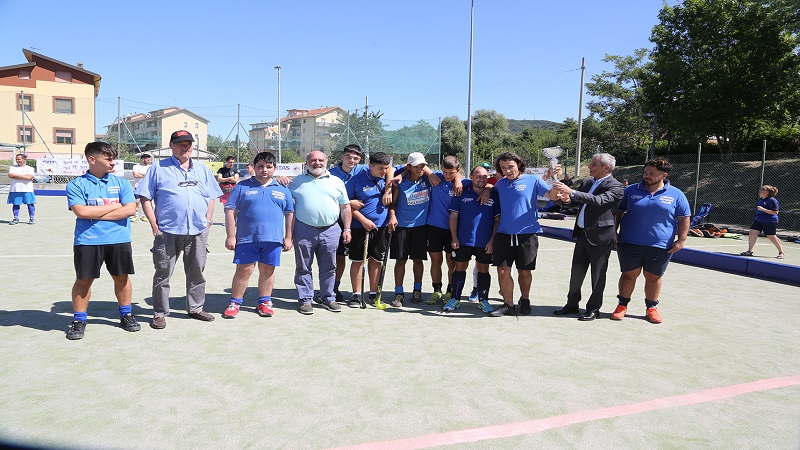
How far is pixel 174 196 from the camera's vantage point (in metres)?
5.31

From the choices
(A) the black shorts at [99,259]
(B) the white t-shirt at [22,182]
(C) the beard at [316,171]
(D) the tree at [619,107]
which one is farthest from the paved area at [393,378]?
(D) the tree at [619,107]

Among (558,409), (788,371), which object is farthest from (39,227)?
(788,371)

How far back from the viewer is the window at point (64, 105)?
154 ft

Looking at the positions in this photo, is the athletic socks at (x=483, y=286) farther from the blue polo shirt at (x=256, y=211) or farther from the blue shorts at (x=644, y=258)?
the blue polo shirt at (x=256, y=211)

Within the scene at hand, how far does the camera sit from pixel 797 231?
60.5ft

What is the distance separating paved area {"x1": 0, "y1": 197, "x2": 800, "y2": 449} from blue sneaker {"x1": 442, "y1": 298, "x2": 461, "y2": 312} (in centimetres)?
11

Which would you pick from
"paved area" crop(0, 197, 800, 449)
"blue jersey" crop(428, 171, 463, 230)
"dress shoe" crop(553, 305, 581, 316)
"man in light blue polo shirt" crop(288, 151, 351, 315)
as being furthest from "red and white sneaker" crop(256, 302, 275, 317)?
"dress shoe" crop(553, 305, 581, 316)

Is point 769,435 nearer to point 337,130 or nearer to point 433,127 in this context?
point 433,127

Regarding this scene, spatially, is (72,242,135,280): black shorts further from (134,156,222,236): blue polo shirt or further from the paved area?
the paved area

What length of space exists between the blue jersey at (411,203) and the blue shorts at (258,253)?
1496mm

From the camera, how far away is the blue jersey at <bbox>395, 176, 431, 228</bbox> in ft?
21.5

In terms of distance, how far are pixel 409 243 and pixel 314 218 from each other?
48.1 inches

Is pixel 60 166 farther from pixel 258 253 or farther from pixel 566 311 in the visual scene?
pixel 566 311

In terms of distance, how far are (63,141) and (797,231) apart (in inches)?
2005
